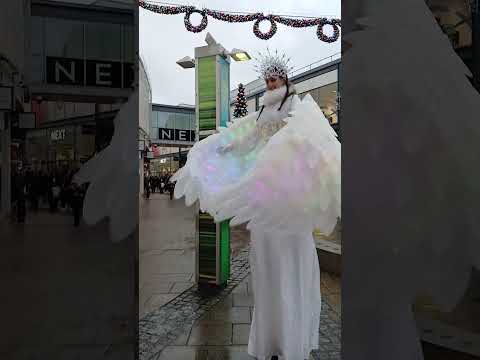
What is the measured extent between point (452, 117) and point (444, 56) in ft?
0.73

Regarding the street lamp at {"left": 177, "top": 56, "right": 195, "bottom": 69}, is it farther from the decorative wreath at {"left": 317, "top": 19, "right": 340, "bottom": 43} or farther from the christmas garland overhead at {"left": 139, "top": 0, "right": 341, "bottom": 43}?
the decorative wreath at {"left": 317, "top": 19, "right": 340, "bottom": 43}

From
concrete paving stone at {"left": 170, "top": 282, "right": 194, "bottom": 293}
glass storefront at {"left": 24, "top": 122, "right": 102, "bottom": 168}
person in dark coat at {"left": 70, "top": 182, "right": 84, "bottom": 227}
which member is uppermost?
glass storefront at {"left": 24, "top": 122, "right": 102, "bottom": 168}

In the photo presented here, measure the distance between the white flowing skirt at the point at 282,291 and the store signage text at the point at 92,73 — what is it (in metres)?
1.50

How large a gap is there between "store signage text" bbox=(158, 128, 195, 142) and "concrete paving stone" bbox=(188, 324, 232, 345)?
25.1m

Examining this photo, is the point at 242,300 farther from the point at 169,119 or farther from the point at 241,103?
the point at 169,119

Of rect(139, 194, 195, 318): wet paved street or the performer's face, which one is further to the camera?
rect(139, 194, 195, 318): wet paved street

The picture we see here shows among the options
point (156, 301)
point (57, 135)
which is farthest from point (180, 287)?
point (57, 135)

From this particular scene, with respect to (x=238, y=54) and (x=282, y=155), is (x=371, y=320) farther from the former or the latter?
(x=238, y=54)

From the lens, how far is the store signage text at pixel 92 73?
4.36ft

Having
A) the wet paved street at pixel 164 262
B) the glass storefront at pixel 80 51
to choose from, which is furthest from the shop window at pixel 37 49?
the wet paved street at pixel 164 262

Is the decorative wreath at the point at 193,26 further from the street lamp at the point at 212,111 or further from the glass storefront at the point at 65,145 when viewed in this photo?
the glass storefront at the point at 65,145

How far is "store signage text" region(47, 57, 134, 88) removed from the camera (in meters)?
1.33

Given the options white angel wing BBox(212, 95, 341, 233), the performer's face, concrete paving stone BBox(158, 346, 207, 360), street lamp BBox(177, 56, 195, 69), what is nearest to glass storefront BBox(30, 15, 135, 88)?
white angel wing BBox(212, 95, 341, 233)

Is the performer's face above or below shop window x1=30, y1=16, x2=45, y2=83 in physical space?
above
